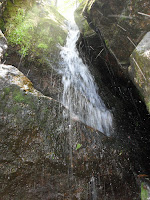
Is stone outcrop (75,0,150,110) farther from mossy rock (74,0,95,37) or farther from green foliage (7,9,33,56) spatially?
green foliage (7,9,33,56)

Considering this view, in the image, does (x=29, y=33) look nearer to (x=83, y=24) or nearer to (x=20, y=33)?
(x=20, y=33)

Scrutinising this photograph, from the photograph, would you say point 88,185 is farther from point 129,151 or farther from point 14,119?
point 14,119

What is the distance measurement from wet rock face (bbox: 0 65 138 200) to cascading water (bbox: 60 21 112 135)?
1.04 metres

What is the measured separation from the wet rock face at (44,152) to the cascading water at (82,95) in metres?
1.04

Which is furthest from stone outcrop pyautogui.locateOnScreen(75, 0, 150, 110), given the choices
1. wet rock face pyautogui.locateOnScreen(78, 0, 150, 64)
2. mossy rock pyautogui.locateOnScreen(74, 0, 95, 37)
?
mossy rock pyautogui.locateOnScreen(74, 0, 95, 37)

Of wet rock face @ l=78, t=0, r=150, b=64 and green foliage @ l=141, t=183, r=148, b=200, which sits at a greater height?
wet rock face @ l=78, t=0, r=150, b=64

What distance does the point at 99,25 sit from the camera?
6430mm

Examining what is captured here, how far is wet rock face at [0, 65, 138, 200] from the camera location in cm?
290

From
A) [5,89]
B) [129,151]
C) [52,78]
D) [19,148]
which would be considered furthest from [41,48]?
[129,151]

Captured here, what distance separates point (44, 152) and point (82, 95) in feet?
10.7

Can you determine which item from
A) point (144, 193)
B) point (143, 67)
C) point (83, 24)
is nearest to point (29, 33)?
point (83, 24)

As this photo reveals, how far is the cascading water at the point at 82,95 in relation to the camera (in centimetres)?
514

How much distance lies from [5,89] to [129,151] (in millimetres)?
4453

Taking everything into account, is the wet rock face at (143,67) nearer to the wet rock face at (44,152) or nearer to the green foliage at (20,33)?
the wet rock face at (44,152)
